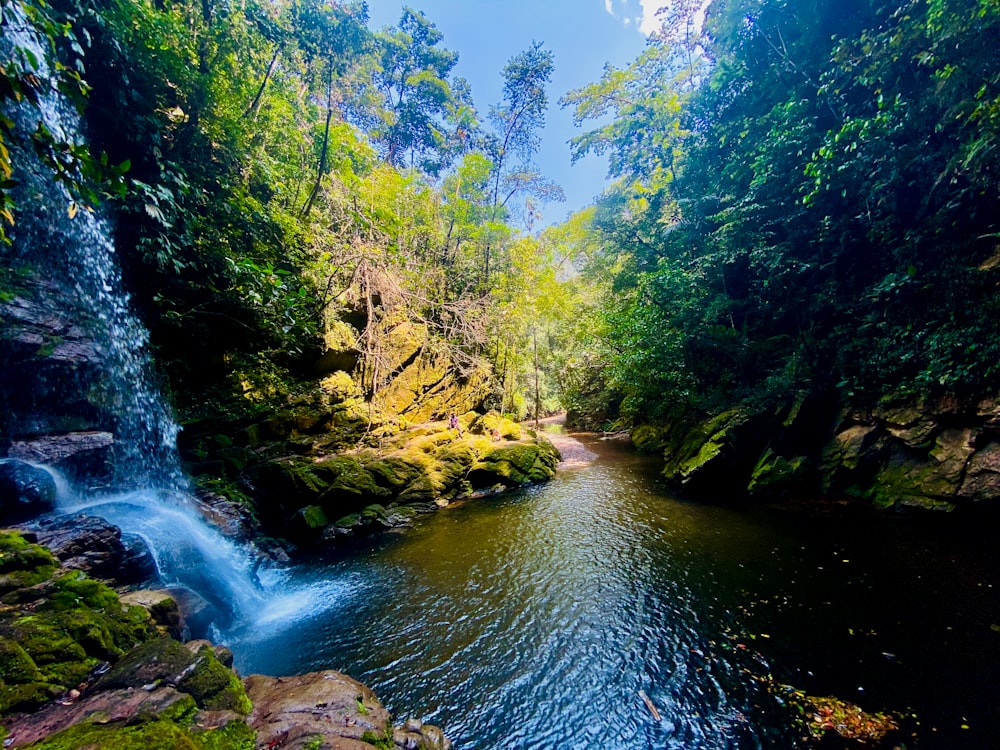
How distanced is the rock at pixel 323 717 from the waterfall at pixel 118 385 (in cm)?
339

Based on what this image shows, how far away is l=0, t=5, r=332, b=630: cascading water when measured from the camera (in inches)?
233

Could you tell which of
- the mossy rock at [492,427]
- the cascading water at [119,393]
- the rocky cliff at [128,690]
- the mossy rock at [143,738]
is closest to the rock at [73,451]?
the cascading water at [119,393]

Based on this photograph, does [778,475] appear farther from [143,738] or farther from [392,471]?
[143,738]

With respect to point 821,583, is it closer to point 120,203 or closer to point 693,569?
point 693,569

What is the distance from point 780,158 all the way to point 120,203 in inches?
587

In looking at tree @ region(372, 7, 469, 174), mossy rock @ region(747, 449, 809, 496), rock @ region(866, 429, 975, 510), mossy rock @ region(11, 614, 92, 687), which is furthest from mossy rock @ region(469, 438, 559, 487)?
tree @ region(372, 7, 469, 174)

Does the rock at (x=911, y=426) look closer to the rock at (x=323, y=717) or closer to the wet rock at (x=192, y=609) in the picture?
the rock at (x=323, y=717)

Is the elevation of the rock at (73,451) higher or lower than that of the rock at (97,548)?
higher

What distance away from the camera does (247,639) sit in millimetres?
5480

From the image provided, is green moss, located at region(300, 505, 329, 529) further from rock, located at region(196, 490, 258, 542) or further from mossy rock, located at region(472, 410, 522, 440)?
mossy rock, located at region(472, 410, 522, 440)

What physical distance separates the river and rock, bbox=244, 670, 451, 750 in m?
0.94

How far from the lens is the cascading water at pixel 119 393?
19.4 ft

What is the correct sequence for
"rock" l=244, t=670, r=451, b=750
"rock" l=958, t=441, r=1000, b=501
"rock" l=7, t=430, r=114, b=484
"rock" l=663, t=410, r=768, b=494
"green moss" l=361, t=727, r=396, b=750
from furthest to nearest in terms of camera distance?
"rock" l=663, t=410, r=768, b=494 < "rock" l=958, t=441, r=1000, b=501 < "rock" l=7, t=430, r=114, b=484 < "green moss" l=361, t=727, r=396, b=750 < "rock" l=244, t=670, r=451, b=750

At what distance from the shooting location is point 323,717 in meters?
2.93
